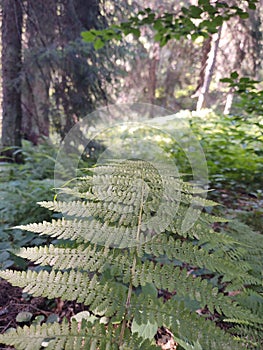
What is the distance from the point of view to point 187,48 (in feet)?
31.1

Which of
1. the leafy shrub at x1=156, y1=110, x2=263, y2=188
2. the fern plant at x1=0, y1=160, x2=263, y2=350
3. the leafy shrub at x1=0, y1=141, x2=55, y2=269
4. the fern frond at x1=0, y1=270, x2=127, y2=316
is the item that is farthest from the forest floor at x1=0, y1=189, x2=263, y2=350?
the leafy shrub at x1=156, y1=110, x2=263, y2=188

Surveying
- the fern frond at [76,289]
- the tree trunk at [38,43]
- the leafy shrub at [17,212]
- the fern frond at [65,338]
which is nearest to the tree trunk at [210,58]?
the tree trunk at [38,43]

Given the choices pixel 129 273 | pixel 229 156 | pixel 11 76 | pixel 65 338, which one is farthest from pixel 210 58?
pixel 65 338

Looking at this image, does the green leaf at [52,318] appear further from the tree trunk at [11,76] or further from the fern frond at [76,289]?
the tree trunk at [11,76]

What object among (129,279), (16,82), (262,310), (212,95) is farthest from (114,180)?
(212,95)

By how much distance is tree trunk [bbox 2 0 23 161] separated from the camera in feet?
13.9

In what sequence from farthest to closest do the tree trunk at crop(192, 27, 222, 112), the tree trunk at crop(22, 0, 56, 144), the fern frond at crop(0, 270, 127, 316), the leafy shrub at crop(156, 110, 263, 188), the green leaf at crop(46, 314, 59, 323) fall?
1. the tree trunk at crop(192, 27, 222, 112)
2. the tree trunk at crop(22, 0, 56, 144)
3. the leafy shrub at crop(156, 110, 263, 188)
4. the green leaf at crop(46, 314, 59, 323)
5. the fern frond at crop(0, 270, 127, 316)

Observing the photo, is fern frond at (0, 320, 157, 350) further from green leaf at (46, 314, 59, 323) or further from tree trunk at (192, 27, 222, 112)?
tree trunk at (192, 27, 222, 112)

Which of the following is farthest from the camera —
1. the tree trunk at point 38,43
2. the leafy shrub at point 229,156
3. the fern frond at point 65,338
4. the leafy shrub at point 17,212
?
the tree trunk at point 38,43

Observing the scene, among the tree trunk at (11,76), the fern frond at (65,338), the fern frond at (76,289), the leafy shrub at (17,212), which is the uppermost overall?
the tree trunk at (11,76)

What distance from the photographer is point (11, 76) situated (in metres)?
4.52

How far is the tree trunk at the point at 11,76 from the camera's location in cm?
424

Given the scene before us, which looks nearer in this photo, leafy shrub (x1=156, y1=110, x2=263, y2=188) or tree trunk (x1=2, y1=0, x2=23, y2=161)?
leafy shrub (x1=156, y1=110, x2=263, y2=188)

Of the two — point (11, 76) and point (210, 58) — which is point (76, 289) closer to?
point (11, 76)
